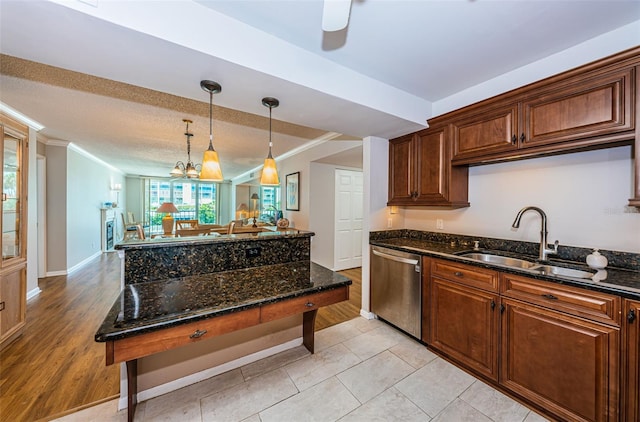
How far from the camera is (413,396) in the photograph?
1.74m

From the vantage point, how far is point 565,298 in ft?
4.75

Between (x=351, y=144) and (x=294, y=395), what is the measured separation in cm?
300

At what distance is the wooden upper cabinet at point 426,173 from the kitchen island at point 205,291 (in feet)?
4.42

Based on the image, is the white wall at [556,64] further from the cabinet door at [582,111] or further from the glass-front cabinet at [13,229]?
the glass-front cabinet at [13,229]

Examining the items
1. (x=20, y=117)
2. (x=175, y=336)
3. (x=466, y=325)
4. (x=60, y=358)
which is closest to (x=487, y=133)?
(x=466, y=325)

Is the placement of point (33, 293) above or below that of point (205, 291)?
below

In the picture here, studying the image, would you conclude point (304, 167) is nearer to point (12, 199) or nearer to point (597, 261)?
point (12, 199)

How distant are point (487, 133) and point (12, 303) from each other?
474 centimetres

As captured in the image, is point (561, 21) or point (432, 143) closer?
point (561, 21)

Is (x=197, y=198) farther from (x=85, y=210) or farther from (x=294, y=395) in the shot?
(x=294, y=395)

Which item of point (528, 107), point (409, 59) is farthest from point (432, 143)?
Result: point (409, 59)

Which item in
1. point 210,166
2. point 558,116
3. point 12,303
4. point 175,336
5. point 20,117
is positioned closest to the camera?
point 175,336

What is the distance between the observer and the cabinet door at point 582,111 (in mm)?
1453

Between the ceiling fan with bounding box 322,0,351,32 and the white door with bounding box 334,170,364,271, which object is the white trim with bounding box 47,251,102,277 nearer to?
the white door with bounding box 334,170,364,271
